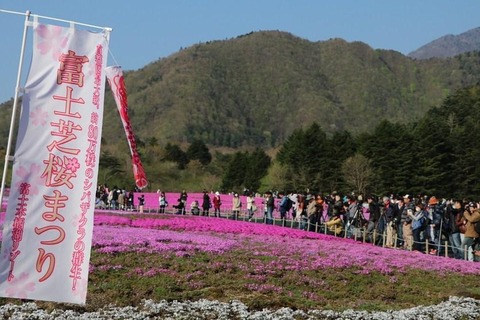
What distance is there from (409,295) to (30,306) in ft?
29.1

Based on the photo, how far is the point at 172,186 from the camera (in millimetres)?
92375

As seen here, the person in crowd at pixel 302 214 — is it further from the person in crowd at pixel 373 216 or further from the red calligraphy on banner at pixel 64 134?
the red calligraphy on banner at pixel 64 134

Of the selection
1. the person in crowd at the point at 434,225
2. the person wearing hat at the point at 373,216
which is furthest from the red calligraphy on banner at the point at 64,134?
the person wearing hat at the point at 373,216

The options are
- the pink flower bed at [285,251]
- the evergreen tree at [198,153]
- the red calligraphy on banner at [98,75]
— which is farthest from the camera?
the evergreen tree at [198,153]

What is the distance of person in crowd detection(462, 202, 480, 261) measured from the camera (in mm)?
21297

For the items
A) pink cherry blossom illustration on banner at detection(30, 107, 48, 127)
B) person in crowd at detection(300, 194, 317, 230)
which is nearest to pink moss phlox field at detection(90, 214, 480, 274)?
person in crowd at detection(300, 194, 317, 230)

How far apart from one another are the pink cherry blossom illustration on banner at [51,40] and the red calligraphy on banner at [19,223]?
1656 mm

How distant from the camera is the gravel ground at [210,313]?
11070mm

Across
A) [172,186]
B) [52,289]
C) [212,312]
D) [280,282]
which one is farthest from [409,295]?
[172,186]

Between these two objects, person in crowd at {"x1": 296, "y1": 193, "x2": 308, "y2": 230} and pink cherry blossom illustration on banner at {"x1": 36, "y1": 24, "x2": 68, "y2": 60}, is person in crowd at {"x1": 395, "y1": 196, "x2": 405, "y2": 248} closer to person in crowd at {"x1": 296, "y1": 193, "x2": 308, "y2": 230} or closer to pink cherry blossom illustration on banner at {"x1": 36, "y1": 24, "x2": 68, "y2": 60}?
person in crowd at {"x1": 296, "y1": 193, "x2": 308, "y2": 230}

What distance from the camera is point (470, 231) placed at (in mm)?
21672

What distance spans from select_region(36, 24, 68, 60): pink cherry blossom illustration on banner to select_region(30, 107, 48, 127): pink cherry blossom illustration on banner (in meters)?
0.70

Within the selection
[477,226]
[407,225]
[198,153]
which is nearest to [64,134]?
[477,226]

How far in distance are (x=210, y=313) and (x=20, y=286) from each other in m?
4.74
